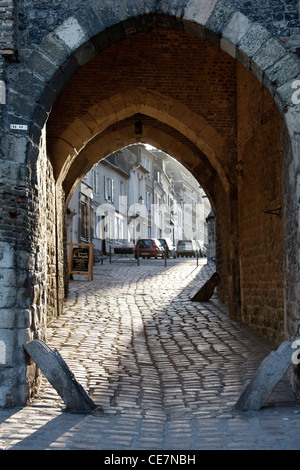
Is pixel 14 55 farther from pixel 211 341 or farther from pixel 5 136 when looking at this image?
pixel 211 341

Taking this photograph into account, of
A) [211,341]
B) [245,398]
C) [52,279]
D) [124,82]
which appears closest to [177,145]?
[124,82]

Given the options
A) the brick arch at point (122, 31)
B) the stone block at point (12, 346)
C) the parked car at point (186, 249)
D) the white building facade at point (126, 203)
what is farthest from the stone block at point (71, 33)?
the parked car at point (186, 249)

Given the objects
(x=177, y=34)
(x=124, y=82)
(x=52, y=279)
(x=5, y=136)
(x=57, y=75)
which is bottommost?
(x=52, y=279)

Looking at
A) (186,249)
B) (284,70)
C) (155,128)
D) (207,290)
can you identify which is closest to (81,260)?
(207,290)

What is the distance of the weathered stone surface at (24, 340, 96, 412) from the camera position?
17.6 feet

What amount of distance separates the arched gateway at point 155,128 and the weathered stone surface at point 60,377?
0.48ft

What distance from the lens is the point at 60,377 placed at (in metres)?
5.42

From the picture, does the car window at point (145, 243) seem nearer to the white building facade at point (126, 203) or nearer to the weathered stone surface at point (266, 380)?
the white building facade at point (126, 203)

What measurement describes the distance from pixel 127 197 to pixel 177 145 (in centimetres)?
2766

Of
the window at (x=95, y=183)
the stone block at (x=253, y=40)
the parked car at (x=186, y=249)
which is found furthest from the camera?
the parked car at (x=186, y=249)

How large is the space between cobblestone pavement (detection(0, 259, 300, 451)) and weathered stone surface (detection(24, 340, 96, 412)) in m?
0.14

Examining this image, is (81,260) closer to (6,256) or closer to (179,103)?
(179,103)

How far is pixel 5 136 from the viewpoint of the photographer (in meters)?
5.77

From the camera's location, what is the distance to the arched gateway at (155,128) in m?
5.70
